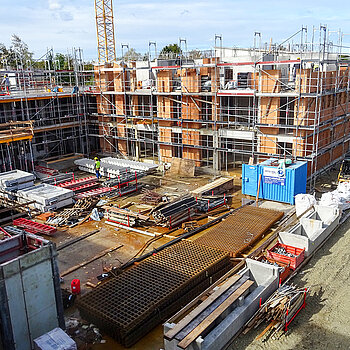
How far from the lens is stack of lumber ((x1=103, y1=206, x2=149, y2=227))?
51.2 feet

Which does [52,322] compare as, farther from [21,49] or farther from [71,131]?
[21,49]

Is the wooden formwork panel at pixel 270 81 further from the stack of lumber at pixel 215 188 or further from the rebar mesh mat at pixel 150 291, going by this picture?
the rebar mesh mat at pixel 150 291

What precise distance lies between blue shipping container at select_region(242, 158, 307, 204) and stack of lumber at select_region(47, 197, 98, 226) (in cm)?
756

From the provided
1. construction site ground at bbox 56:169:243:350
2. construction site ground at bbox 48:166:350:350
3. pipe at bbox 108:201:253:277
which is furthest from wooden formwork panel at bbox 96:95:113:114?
pipe at bbox 108:201:253:277

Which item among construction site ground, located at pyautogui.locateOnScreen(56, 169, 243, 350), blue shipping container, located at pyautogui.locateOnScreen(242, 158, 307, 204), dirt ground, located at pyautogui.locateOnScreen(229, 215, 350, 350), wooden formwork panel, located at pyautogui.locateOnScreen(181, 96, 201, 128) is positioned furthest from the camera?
wooden formwork panel, located at pyautogui.locateOnScreen(181, 96, 201, 128)

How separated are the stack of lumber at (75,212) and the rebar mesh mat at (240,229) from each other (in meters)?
6.20

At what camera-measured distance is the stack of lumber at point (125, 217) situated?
15602 millimetres

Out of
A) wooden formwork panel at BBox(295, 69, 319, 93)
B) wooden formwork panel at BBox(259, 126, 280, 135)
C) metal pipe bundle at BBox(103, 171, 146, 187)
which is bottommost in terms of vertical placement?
metal pipe bundle at BBox(103, 171, 146, 187)

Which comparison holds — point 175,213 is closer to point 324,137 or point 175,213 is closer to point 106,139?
point 324,137

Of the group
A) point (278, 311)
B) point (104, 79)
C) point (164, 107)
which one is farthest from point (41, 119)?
point (278, 311)

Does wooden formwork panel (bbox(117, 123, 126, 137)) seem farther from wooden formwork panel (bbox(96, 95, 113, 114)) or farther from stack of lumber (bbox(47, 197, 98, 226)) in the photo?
stack of lumber (bbox(47, 197, 98, 226))

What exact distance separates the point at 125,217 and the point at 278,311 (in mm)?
8146

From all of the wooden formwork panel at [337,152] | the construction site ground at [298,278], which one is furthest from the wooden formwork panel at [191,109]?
the wooden formwork panel at [337,152]

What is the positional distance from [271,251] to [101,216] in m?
8.03
